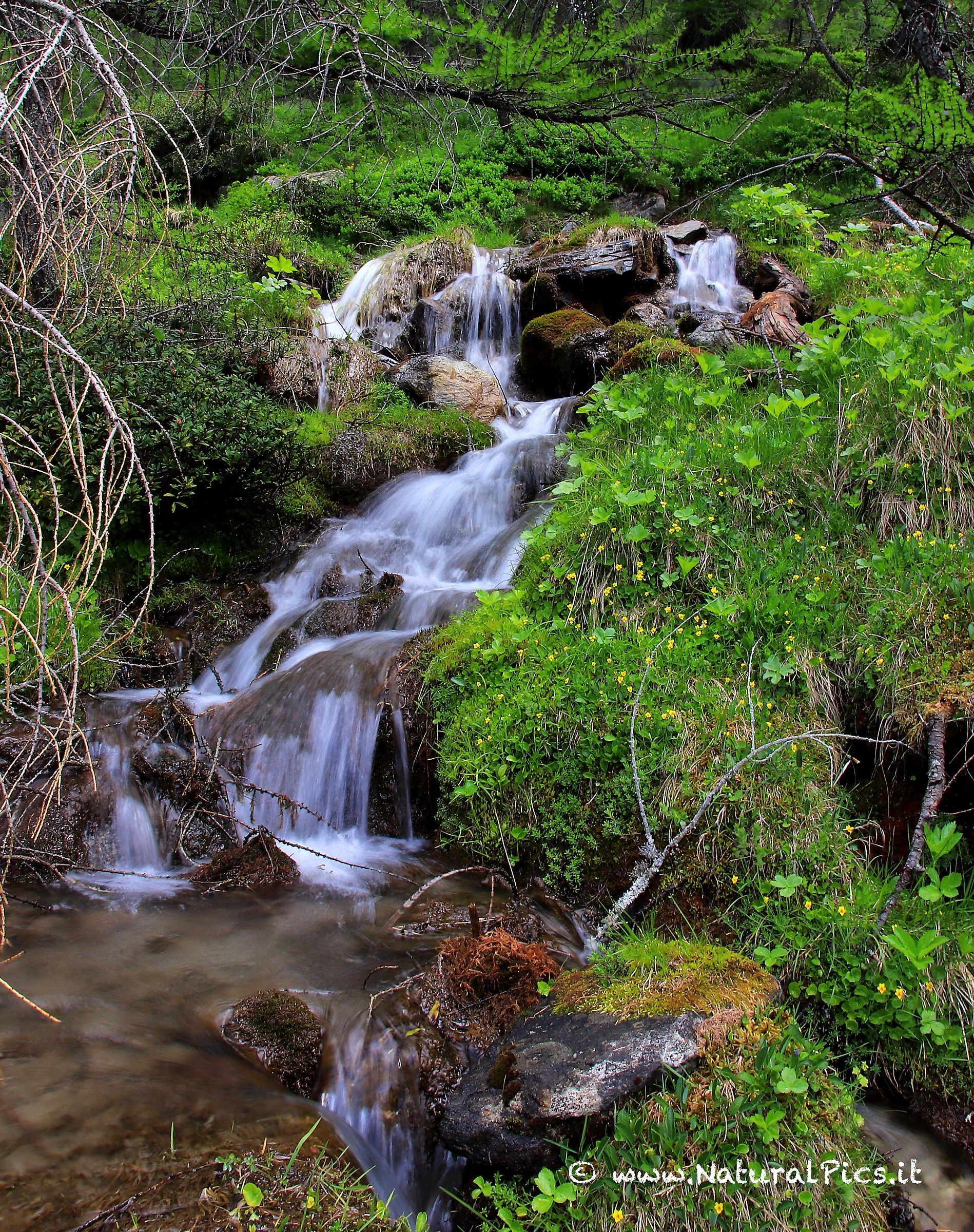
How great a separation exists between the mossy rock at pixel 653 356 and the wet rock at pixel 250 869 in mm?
4541

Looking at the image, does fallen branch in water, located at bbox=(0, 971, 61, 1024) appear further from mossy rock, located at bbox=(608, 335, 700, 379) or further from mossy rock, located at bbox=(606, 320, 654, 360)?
mossy rock, located at bbox=(606, 320, 654, 360)

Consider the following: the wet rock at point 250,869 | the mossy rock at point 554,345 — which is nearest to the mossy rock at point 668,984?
the wet rock at point 250,869

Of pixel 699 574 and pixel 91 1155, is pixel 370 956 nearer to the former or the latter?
pixel 91 1155

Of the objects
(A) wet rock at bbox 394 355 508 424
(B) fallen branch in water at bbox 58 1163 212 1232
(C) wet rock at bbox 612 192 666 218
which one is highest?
(C) wet rock at bbox 612 192 666 218

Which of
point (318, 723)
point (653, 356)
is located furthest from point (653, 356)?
point (318, 723)

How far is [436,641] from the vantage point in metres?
4.63

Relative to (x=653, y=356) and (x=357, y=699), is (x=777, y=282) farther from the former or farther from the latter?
(x=357, y=699)

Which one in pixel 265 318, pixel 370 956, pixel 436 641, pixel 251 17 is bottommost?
pixel 370 956

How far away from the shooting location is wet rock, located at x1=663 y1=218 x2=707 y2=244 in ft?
38.8

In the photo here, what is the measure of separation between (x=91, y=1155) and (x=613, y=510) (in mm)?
3505

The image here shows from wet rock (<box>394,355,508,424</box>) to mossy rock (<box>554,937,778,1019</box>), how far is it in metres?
6.47

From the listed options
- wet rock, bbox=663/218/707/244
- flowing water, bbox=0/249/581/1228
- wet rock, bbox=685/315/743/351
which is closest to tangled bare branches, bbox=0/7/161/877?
flowing water, bbox=0/249/581/1228

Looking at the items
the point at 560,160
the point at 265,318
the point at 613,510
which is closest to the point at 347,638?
the point at 613,510

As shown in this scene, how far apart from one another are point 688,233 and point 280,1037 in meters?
12.3
